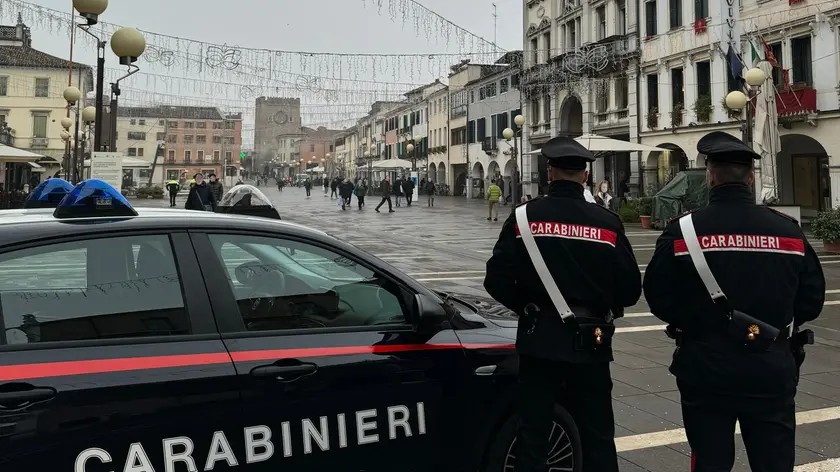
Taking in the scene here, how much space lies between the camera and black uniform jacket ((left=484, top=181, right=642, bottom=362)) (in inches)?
115

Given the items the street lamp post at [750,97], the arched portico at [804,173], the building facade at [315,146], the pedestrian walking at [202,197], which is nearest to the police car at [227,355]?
the pedestrian walking at [202,197]

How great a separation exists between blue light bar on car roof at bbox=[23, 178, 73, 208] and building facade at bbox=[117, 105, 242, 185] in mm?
95767

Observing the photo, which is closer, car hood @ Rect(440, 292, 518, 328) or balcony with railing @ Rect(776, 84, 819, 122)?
car hood @ Rect(440, 292, 518, 328)

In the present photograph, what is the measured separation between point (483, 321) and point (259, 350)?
4.05 ft

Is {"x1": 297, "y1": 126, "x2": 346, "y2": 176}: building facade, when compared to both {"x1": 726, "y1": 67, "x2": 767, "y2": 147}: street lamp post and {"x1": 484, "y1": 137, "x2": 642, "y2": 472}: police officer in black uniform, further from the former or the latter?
{"x1": 484, "y1": 137, "x2": 642, "y2": 472}: police officer in black uniform

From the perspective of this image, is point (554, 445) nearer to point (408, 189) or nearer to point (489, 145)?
point (408, 189)

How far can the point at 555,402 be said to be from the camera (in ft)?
9.89

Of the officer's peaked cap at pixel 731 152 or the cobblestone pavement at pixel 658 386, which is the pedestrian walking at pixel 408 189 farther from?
the officer's peaked cap at pixel 731 152

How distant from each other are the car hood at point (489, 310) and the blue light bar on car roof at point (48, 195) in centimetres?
563

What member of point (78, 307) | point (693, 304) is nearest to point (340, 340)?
point (78, 307)

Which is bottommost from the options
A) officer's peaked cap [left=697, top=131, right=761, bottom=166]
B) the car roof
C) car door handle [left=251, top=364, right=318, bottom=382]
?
car door handle [left=251, top=364, right=318, bottom=382]

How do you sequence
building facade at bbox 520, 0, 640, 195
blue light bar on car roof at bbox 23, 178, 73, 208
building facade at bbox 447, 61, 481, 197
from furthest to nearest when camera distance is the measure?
building facade at bbox 447, 61, 481, 197 < building facade at bbox 520, 0, 640, 195 < blue light bar on car roof at bbox 23, 178, 73, 208

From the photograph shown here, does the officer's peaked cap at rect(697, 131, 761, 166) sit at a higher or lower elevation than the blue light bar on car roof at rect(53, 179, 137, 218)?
higher

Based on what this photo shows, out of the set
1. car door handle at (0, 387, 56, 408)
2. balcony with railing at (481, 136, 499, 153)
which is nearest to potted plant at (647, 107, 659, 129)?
balcony with railing at (481, 136, 499, 153)
